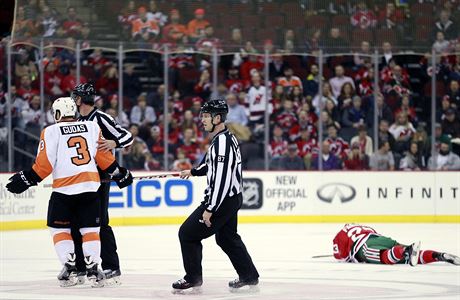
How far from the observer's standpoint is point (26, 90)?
17.7m

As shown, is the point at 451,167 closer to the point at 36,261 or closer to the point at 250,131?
the point at 250,131

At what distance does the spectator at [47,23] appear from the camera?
63.5 feet

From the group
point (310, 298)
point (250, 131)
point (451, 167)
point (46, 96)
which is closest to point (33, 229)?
point (46, 96)

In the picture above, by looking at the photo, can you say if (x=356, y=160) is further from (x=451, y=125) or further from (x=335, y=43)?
(x=335, y=43)

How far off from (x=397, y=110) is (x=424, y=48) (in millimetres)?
1160

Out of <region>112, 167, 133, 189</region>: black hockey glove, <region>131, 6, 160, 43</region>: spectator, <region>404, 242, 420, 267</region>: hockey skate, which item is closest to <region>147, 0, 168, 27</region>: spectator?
<region>131, 6, 160, 43</region>: spectator

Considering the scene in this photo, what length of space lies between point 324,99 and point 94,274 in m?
10.5

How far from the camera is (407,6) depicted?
20719 mm

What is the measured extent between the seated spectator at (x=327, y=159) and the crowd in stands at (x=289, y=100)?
0.02 meters

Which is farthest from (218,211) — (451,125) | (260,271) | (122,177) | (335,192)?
(451,125)

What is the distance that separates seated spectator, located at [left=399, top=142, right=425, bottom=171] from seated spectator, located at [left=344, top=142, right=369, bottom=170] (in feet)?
2.05

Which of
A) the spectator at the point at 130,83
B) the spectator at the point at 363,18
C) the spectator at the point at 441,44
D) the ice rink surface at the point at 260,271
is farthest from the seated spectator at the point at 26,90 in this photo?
the spectator at the point at 441,44

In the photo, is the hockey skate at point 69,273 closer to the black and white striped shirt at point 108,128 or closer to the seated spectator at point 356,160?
the black and white striped shirt at point 108,128

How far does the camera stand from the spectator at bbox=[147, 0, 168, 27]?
67.2ft
